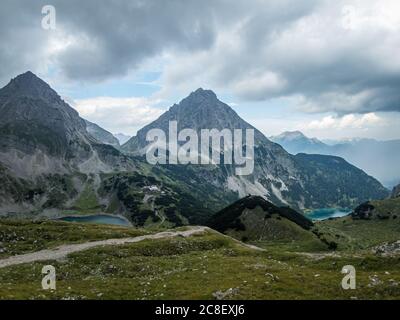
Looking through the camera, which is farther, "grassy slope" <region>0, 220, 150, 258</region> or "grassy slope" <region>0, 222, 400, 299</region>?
"grassy slope" <region>0, 220, 150, 258</region>

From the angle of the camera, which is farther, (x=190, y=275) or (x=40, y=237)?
(x=40, y=237)

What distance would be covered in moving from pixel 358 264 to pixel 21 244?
161 feet

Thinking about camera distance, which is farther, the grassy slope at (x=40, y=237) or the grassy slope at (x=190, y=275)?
the grassy slope at (x=40, y=237)

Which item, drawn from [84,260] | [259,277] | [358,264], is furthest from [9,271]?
[358,264]

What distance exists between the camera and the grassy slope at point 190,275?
104 ft

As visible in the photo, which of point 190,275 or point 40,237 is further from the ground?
point 40,237

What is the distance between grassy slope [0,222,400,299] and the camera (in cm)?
3172

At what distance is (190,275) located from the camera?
39344 mm
